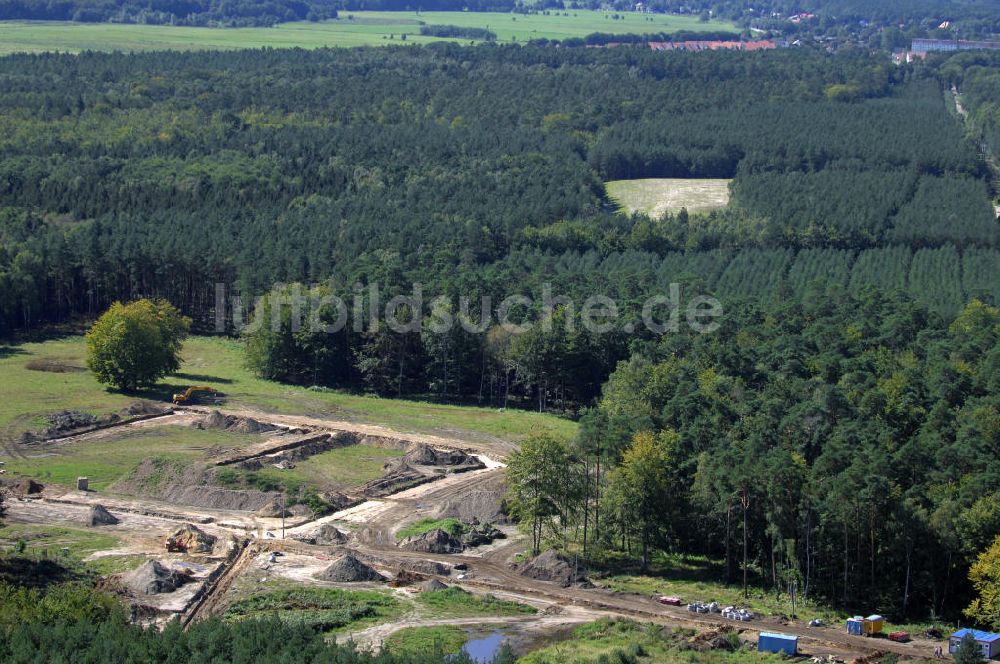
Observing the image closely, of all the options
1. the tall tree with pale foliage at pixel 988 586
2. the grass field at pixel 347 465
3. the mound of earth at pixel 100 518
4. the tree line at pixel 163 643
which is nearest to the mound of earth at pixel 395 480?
the grass field at pixel 347 465

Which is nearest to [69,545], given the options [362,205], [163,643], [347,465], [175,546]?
[175,546]

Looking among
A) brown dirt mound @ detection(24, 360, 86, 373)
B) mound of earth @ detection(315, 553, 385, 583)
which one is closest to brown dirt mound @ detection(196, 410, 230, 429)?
brown dirt mound @ detection(24, 360, 86, 373)

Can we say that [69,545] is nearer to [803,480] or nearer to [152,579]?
[152,579]

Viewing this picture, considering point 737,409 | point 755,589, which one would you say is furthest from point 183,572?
point 737,409

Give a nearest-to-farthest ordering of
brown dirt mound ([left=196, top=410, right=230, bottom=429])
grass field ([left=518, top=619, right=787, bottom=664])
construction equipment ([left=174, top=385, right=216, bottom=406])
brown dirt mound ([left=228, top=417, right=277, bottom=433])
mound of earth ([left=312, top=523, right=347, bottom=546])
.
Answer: grass field ([left=518, top=619, right=787, bottom=664]), mound of earth ([left=312, top=523, right=347, bottom=546]), brown dirt mound ([left=228, top=417, right=277, bottom=433]), brown dirt mound ([left=196, top=410, right=230, bottom=429]), construction equipment ([left=174, top=385, right=216, bottom=406])

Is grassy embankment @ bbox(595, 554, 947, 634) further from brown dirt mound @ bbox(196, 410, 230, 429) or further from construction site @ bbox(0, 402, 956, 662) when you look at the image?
brown dirt mound @ bbox(196, 410, 230, 429)
